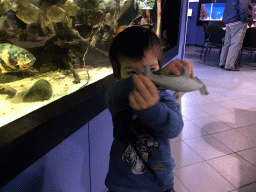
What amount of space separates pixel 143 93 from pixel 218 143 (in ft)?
5.46

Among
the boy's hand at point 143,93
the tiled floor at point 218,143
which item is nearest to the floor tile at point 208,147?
the tiled floor at point 218,143

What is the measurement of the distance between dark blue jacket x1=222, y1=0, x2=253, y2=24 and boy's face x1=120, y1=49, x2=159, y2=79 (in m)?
3.92

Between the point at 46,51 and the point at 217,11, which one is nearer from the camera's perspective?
the point at 46,51

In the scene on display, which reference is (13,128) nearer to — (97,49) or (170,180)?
(170,180)

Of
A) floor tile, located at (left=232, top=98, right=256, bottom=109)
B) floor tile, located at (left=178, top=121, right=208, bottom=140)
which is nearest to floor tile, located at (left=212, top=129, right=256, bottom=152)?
floor tile, located at (left=178, top=121, right=208, bottom=140)

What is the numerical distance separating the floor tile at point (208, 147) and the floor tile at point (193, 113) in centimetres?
42

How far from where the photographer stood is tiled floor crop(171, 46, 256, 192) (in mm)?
1363

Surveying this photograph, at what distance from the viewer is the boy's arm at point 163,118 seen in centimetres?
43

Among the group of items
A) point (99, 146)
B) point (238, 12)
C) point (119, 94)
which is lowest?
point (99, 146)

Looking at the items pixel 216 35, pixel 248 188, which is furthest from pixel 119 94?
pixel 216 35

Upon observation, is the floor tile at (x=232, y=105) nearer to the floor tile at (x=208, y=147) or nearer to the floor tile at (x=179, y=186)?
the floor tile at (x=208, y=147)

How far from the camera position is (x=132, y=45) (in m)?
0.52

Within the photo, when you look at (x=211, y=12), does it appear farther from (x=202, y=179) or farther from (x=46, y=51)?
(x=46, y=51)

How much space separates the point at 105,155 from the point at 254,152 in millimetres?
1286
